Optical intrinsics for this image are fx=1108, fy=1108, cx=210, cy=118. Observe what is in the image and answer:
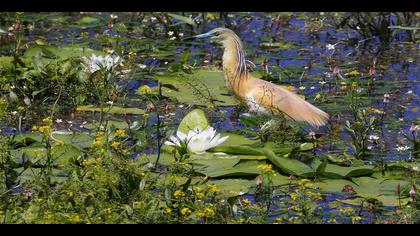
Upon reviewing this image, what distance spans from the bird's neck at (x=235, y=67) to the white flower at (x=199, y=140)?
3.88 ft

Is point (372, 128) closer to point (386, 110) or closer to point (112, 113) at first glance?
point (386, 110)

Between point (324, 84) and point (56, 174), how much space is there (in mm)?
2618

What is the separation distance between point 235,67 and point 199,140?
4.58 feet

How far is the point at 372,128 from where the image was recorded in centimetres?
619

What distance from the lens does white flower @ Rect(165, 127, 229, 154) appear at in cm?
566

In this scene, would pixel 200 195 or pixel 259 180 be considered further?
pixel 259 180

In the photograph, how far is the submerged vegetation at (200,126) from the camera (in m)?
4.94

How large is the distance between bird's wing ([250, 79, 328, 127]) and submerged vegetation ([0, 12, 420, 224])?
99mm

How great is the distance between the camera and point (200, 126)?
5.81 m

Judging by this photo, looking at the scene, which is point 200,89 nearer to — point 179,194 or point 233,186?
point 233,186

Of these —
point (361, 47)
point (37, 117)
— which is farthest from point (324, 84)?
point (37, 117)

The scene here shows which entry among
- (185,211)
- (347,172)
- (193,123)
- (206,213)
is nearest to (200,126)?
(193,123)

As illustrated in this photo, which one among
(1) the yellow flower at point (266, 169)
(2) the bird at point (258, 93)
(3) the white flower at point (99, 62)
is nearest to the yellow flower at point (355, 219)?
(1) the yellow flower at point (266, 169)

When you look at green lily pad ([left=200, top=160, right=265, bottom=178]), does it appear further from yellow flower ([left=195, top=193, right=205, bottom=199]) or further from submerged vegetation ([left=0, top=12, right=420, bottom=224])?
yellow flower ([left=195, top=193, right=205, bottom=199])
